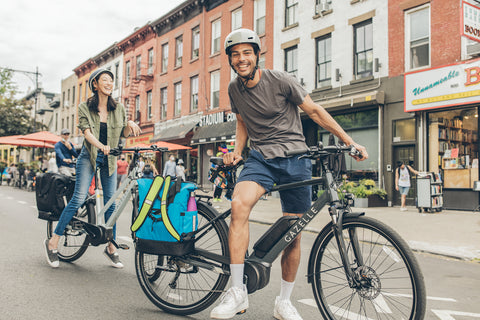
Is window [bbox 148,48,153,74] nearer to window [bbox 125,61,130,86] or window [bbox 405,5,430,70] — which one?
window [bbox 125,61,130,86]

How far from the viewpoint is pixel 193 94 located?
25.8m

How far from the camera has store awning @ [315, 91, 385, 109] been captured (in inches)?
582

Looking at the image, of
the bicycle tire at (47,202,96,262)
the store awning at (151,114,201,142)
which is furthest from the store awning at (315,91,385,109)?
the bicycle tire at (47,202,96,262)

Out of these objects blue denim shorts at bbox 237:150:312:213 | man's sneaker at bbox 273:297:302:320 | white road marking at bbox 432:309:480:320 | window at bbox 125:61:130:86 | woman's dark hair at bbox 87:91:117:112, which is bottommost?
white road marking at bbox 432:309:480:320

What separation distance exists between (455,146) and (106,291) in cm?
1280

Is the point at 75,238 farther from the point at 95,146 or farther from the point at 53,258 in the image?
the point at 95,146

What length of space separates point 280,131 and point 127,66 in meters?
32.7

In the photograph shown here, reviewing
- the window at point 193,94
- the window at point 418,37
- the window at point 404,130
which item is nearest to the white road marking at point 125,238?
the window at point 404,130

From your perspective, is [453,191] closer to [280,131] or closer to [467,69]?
[467,69]

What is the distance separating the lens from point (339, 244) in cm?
275

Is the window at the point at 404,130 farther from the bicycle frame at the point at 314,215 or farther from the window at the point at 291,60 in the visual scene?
the bicycle frame at the point at 314,215

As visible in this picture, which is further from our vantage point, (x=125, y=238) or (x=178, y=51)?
(x=178, y=51)

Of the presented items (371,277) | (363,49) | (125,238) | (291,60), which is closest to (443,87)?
(363,49)

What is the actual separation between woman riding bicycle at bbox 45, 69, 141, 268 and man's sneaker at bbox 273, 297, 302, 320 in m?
2.19
